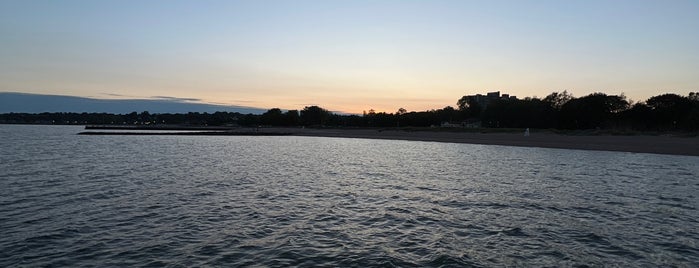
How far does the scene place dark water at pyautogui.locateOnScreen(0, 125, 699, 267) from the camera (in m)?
9.92

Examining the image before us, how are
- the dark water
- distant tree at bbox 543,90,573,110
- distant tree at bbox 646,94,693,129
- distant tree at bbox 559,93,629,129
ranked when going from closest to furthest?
the dark water
distant tree at bbox 646,94,693,129
distant tree at bbox 559,93,629,129
distant tree at bbox 543,90,573,110

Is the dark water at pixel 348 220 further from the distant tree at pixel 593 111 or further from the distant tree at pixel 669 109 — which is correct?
the distant tree at pixel 669 109

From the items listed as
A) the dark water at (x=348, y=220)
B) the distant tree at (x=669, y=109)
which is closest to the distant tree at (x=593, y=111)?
the distant tree at (x=669, y=109)

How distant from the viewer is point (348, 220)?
543 inches

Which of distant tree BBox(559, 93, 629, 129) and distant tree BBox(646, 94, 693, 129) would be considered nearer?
distant tree BBox(646, 94, 693, 129)

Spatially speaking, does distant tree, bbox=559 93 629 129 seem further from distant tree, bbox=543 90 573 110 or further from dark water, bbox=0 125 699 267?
dark water, bbox=0 125 699 267

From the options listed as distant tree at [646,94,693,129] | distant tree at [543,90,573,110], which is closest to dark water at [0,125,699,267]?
distant tree at [646,94,693,129]

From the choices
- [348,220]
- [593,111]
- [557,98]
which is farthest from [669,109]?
[348,220]

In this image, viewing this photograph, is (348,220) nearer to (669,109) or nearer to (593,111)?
(593,111)

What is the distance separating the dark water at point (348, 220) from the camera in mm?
9922

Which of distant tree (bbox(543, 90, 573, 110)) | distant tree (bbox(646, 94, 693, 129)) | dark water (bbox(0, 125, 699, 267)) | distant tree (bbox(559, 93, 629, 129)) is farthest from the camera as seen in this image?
distant tree (bbox(543, 90, 573, 110))

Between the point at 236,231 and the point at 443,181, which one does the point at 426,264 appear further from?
the point at 443,181

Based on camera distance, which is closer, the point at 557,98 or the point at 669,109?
the point at 669,109

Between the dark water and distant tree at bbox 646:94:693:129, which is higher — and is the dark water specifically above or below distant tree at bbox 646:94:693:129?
below
